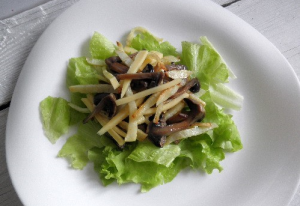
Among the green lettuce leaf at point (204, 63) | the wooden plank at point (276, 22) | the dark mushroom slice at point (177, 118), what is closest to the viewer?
the dark mushroom slice at point (177, 118)

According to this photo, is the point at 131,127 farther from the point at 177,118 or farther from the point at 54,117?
the point at 54,117

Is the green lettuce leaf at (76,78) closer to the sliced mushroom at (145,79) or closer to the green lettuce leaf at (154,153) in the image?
the sliced mushroom at (145,79)

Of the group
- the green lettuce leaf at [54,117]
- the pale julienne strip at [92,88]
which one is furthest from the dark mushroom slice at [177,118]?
the green lettuce leaf at [54,117]

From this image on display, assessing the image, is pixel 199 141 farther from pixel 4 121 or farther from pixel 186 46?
pixel 4 121

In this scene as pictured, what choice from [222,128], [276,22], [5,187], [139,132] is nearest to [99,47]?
[139,132]

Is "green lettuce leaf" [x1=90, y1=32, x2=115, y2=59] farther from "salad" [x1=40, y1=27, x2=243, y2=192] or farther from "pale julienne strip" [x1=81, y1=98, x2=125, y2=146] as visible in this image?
"pale julienne strip" [x1=81, y1=98, x2=125, y2=146]

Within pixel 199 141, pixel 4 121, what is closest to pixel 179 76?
pixel 199 141
